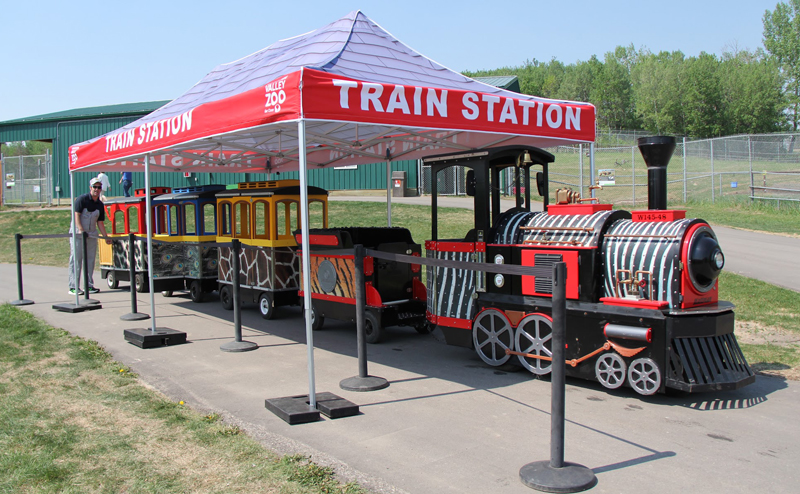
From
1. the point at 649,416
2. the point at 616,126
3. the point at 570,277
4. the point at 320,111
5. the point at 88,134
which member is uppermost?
the point at 616,126

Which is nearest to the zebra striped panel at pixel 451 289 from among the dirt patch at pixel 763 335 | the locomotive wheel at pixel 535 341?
the locomotive wheel at pixel 535 341

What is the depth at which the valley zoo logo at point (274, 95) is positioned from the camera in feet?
17.3

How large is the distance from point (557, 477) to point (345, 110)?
335 cm

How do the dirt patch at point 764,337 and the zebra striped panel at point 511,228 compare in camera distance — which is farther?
the dirt patch at point 764,337

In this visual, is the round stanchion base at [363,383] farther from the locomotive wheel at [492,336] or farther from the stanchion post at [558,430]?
the stanchion post at [558,430]

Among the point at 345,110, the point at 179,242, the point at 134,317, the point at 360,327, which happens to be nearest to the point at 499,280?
the point at 360,327

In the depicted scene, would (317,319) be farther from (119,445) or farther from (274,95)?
(119,445)

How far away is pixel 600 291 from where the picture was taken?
5941 millimetres

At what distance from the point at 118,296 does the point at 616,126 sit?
302ft

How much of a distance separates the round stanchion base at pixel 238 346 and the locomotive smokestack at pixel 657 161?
487 centimetres

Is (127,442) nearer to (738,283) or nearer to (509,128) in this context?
(509,128)

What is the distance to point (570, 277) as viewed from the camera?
5.94 m

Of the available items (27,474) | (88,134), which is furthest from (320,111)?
(88,134)

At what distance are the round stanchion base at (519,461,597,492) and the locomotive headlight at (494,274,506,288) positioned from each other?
2713 millimetres
